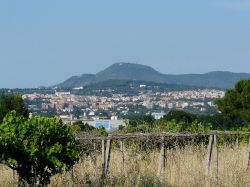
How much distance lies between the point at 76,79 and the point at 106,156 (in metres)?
187

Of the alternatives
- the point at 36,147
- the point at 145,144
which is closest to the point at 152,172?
the point at 145,144

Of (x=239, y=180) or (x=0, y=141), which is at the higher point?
(x=0, y=141)

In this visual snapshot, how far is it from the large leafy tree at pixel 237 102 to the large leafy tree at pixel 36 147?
27637 millimetres

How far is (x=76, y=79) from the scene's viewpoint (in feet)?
649

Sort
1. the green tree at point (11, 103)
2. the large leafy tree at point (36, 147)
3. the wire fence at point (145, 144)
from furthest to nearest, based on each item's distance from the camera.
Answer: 1. the green tree at point (11, 103)
2. the wire fence at point (145, 144)
3. the large leafy tree at point (36, 147)

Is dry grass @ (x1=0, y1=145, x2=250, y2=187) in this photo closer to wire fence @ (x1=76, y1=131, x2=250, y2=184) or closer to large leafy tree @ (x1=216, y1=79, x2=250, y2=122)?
wire fence @ (x1=76, y1=131, x2=250, y2=184)

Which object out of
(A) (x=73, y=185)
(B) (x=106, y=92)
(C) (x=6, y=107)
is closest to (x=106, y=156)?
(A) (x=73, y=185)

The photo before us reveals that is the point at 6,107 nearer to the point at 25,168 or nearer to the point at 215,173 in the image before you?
the point at 215,173

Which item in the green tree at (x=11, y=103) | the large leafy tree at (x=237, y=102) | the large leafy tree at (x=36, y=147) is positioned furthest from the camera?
the large leafy tree at (x=237, y=102)

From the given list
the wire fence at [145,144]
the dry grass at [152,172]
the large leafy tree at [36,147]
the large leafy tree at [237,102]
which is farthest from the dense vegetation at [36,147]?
the large leafy tree at [237,102]

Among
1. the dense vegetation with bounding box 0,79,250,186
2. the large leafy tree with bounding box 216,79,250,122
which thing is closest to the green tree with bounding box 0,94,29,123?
the dense vegetation with bounding box 0,79,250,186

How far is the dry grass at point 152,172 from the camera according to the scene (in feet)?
36.1

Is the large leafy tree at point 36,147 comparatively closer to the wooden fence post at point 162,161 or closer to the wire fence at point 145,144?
the wire fence at point 145,144

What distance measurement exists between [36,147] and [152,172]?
3.56 meters
